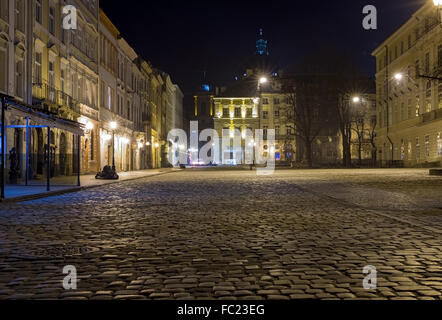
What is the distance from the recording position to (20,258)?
6.18m

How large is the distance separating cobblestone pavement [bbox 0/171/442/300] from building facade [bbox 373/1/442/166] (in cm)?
4104

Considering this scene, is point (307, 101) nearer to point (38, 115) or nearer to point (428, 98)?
point (428, 98)

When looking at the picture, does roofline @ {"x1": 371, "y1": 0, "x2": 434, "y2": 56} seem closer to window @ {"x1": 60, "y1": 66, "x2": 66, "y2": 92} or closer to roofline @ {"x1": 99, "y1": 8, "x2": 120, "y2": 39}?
roofline @ {"x1": 99, "y1": 8, "x2": 120, "y2": 39}

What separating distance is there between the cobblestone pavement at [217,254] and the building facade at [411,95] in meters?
41.0


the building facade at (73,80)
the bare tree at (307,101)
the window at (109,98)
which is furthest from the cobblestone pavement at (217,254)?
the bare tree at (307,101)

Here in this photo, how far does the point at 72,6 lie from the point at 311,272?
31725 millimetres

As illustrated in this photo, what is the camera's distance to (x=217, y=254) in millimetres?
6441

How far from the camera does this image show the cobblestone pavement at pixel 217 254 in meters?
4.64

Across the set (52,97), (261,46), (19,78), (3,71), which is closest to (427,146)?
(52,97)

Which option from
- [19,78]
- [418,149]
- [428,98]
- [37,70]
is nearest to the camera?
[19,78]

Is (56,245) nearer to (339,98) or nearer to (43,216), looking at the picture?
(43,216)

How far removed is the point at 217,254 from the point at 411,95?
186 feet

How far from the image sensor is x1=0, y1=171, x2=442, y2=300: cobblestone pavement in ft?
15.2

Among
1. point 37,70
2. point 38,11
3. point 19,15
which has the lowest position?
point 37,70
